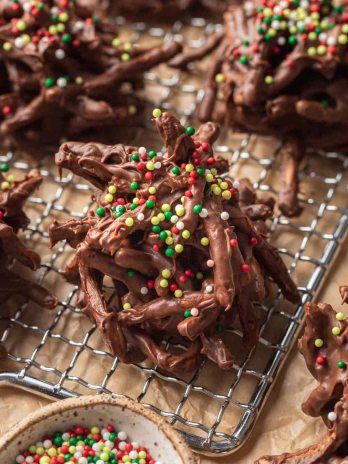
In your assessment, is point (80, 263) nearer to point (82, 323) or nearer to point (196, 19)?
point (82, 323)

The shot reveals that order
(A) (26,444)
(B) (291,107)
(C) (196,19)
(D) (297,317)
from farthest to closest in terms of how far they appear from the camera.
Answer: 1. (C) (196,19)
2. (B) (291,107)
3. (D) (297,317)
4. (A) (26,444)

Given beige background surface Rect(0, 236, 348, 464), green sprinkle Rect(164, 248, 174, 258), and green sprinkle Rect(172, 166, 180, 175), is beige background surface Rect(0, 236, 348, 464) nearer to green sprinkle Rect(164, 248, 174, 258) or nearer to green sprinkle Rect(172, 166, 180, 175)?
green sprinkle Rect(164, 248, 174, 258)

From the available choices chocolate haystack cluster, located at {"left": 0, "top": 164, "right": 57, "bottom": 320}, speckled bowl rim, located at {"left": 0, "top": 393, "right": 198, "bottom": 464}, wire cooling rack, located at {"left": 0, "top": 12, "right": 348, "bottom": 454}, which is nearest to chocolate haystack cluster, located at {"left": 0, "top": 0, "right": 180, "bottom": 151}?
wire cooling rack, located at {"left": 0, "top": 12, "right": 348, "bottom": 454}

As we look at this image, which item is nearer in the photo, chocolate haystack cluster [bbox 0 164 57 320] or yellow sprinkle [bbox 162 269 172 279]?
yellow sprinkle [bbox 162 269 172 279]

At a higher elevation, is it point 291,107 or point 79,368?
point 291,107

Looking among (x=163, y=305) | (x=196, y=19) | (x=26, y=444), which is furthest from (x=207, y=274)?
(x=196, y=19)

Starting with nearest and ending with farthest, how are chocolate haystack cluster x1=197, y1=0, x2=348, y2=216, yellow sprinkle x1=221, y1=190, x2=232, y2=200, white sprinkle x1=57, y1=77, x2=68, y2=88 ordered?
yellow sprinkle x1=221, y1=190, x2=232, y2=200
chocolate haystack cluster x1=197, y1=0, x2=348, y2=216
white sprinkle x1=57, y1=77, x2=68, y2=88
